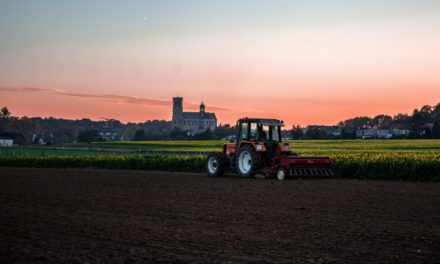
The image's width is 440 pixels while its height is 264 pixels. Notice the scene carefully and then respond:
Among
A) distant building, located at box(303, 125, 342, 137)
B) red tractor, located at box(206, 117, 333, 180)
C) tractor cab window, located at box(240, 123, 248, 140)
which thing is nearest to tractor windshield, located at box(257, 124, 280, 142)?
red tractor, located at box(206, 117, 333, 180)

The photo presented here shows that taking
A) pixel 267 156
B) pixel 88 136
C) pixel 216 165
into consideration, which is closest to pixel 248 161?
pixel 267 156

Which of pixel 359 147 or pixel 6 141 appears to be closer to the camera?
→ pixel 359 147

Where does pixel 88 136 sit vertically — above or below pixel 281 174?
above

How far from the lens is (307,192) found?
20.0 metres

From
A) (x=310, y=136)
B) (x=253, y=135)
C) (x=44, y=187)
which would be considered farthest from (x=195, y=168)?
(x=310, y=136)

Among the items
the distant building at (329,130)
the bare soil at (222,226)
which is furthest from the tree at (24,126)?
the bare soil at (222,226)

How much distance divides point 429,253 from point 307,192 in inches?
402

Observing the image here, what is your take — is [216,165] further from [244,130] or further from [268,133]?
[268,133]

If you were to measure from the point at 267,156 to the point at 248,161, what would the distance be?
0.87 m

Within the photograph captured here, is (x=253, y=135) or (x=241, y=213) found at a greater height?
(x=253, y=135)

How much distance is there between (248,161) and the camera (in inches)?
1049

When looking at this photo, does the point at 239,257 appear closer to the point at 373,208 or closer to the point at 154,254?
the point at 154,254

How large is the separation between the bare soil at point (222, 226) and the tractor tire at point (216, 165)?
7.07 metres

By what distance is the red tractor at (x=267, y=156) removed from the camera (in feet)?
82.7
